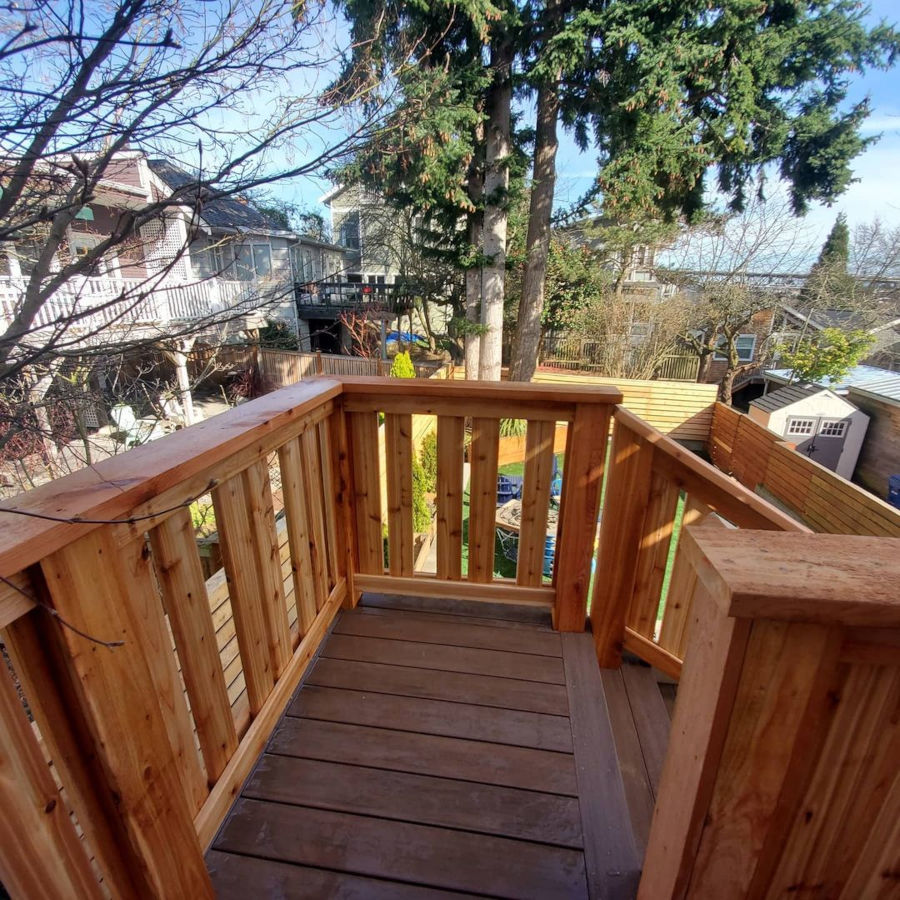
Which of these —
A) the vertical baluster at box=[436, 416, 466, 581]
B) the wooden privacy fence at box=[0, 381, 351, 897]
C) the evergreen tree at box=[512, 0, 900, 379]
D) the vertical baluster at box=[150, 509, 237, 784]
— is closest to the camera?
the wooden privacy fence at box=[0, 381, 351, 897]

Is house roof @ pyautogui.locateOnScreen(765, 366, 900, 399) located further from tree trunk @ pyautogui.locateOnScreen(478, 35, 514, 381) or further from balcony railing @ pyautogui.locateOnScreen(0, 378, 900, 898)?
balcony railing @ pyautogui.locateOnScreen(0, 378, 900, 898)

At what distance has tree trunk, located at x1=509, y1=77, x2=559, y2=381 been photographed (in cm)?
768

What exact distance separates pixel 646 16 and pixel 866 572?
27.2ft

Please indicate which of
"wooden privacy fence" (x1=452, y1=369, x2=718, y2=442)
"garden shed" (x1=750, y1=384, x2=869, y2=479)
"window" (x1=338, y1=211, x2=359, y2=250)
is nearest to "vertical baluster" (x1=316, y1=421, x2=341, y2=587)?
"wooden privacy fence" (x1=452, y1=369, x2=718, y2=442)

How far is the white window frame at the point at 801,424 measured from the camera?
9.04 m

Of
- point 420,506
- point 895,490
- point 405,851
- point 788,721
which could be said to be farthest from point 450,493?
point 895,490

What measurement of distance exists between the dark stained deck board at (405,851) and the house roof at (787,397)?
1022cm

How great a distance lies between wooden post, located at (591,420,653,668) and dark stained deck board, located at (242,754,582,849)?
598mm

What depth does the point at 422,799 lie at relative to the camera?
4.34ft

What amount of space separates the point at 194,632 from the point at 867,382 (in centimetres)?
1240

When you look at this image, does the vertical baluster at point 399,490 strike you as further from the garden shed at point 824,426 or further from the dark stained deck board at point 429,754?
the garden shed at point 824,426

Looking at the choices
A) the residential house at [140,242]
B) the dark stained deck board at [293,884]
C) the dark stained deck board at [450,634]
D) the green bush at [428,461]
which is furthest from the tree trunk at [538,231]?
the dark stained deck board at [293,884]

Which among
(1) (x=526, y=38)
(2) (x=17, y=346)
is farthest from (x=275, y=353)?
(2) (x=17, y=346)

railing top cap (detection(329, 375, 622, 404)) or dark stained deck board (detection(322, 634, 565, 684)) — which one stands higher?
railing top cap (detection(329, 375, 622, 404))
